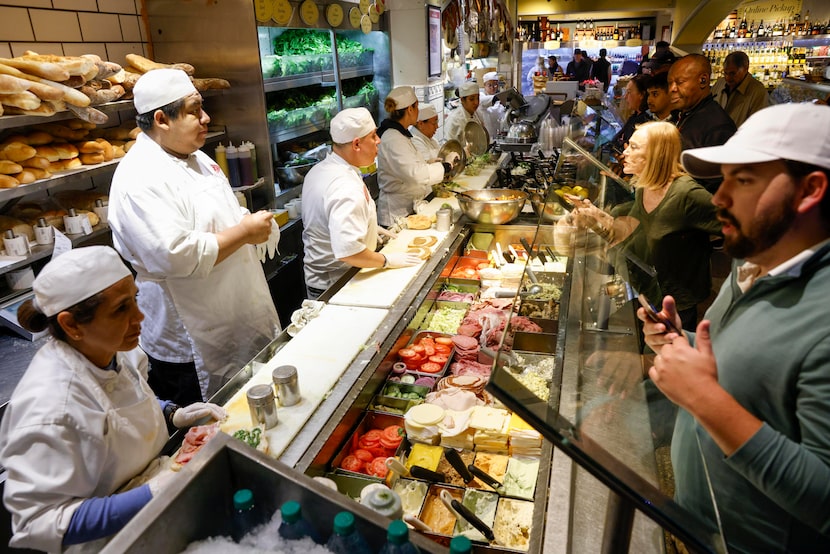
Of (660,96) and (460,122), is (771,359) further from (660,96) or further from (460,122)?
(460,122)

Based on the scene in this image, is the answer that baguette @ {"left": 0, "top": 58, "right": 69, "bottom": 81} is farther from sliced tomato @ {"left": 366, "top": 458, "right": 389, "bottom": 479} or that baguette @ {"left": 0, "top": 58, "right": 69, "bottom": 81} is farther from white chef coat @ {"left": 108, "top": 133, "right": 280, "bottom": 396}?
sliced tomato @ {"left": 366, "top": 458, "right": 389, "bottom": 479}

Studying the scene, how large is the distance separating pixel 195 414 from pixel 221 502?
0.80 metres

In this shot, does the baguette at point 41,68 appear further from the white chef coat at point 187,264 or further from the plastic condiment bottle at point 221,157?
the plastic condiment bottle at point 221,157

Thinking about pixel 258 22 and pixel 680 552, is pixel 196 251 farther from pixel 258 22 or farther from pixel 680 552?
pixel 258 22

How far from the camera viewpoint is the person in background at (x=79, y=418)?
150cm

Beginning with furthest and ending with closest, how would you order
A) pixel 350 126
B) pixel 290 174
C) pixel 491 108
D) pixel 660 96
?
pixel 491 108 → pixel 290 174 → pixel 660 96 → pixel 350 126

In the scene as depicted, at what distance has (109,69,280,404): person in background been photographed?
2.72m

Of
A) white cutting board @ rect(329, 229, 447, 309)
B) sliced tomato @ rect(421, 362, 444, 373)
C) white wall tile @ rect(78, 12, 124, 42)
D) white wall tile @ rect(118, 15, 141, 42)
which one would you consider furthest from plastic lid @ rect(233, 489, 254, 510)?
white wall tile @ rect(118, 15, 141, 42)

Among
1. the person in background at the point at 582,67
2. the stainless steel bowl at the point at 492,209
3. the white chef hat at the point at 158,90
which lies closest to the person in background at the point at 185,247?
the white chef hat at the point at 158,90

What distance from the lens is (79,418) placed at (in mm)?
1623

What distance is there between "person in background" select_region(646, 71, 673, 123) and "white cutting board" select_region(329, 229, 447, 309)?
305cm

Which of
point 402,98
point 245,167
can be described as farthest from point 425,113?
point 245,167

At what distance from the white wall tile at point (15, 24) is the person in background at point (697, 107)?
4.92 m

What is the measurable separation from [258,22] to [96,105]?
178 centimetres
